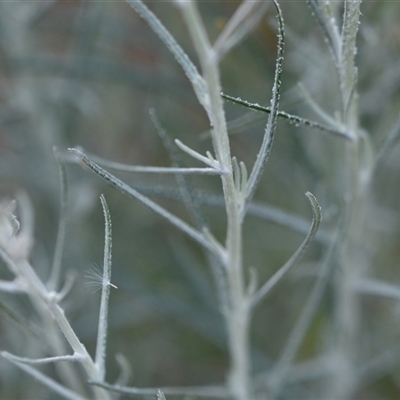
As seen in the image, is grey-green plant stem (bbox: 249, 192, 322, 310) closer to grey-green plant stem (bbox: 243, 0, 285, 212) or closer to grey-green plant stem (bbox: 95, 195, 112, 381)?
grey-green plant stem (bbox: 243, 0, 285, 212)

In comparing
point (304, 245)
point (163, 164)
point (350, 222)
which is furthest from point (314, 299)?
point (163, 164)

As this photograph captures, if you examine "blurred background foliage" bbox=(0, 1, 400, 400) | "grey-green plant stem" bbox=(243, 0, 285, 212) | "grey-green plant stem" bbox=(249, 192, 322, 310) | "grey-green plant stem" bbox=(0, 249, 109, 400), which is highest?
"blurred background foliage" bbox=(0, 1, 400, 400)

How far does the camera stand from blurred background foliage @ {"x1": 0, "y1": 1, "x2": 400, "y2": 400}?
1.08 metres

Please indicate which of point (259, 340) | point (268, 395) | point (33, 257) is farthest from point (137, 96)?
point (268, 395)

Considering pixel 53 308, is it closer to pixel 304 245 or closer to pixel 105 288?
pixel 105 288

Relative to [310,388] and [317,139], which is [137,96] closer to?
[317,139]

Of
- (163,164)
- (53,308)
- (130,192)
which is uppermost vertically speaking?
(163,164)

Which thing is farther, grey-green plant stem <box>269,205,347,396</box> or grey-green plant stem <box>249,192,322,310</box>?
grey-green plant stem <box>269,205,347,396</box>

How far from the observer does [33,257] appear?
1292mm

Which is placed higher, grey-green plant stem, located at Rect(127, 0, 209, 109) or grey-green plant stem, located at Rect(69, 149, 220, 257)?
grey-green plant stem, located at Rect(127, 0, 209, 109)

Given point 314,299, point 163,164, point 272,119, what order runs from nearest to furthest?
point 272,119, point 314,299, point 163,164

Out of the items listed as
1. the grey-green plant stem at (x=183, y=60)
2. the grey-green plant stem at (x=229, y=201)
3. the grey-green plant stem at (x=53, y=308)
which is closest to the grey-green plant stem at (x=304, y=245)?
the grey-green plant stem at (x=229, y=201)

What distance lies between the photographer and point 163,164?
181 cm

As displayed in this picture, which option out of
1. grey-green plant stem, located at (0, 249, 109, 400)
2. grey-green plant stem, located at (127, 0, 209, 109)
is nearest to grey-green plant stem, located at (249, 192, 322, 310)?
grey-green plant stem, located at (127, 0, 209, 109)
